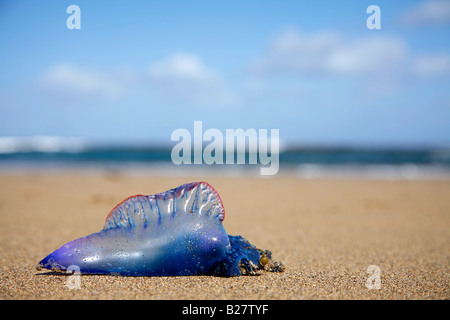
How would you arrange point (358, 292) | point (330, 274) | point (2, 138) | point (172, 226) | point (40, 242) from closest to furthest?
1. point (358, 292)
2. point (172, 226)
3. point (330, 274)
4. point (40, 242)
5. point (2, 138)

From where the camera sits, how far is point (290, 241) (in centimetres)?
524

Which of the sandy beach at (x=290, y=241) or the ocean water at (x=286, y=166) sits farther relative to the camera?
the ocean water at (x=286, y=166)

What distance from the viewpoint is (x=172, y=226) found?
10.4 ft

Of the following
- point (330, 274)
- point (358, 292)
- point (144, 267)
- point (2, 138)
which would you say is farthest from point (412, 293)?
point (2, 138)

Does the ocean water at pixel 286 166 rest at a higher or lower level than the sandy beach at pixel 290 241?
higher

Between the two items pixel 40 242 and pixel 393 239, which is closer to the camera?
pixel 40 242

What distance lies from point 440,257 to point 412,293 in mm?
1850

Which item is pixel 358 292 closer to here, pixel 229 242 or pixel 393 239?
pixel 229 242

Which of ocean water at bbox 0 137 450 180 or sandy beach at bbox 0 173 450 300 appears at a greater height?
ocean water at bbox 0 137 450 180

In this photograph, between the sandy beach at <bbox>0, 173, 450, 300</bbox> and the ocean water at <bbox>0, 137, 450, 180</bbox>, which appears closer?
the sandy beach at <bbox>0, 173, 450, 300</bbox>

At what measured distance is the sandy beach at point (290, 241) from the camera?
2951mm

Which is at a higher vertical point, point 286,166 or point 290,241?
point 286,166

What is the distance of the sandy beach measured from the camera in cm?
295

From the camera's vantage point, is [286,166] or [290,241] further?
[286,166]
